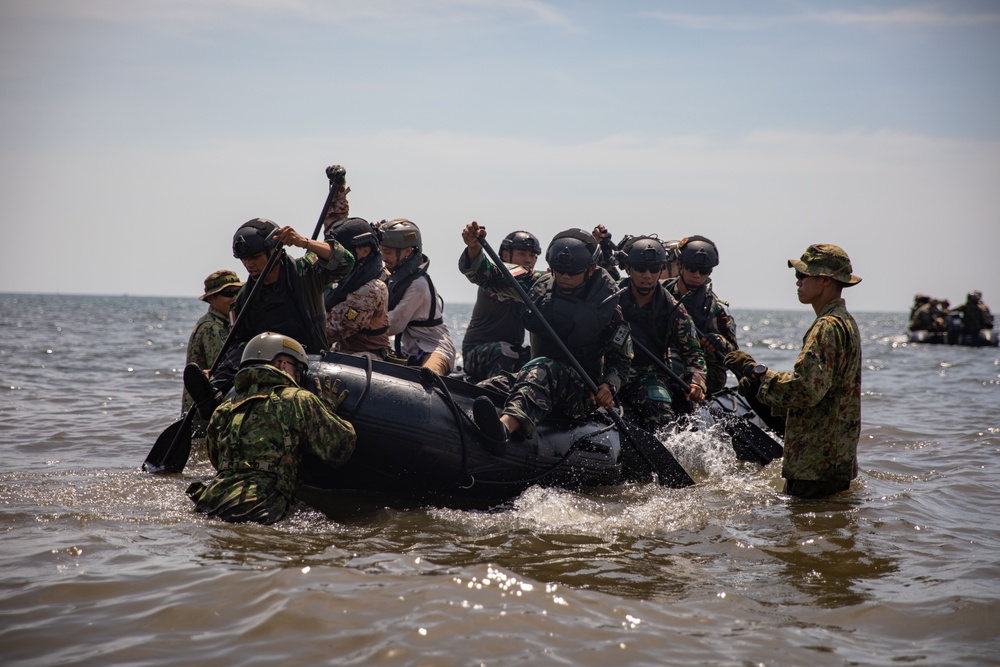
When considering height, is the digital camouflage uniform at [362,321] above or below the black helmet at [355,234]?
below

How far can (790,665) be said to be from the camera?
3971 mm

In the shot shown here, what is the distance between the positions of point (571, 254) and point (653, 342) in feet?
6.12

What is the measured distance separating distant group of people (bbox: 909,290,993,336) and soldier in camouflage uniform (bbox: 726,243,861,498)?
31191mm

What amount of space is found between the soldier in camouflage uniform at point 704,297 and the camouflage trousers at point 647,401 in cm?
91

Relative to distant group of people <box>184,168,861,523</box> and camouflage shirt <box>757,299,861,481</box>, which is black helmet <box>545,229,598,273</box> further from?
camouflage shirt <box>757,299,861,481</box>

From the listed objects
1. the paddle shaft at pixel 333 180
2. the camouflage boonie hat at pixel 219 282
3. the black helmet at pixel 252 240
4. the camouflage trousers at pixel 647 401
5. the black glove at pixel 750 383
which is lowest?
the camouflage trousers at pixel 647 401

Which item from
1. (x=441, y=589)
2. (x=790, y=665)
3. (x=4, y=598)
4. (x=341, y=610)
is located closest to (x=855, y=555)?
(x=790, y=665)

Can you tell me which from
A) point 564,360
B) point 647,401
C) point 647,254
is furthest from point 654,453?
point 647,254

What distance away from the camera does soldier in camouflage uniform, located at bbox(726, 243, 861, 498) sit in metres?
6.00

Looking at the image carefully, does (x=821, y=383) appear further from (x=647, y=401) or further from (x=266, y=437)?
(x=266, y=437)

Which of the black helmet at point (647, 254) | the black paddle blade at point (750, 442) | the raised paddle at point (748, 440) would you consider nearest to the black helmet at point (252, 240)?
the black helmet at point (647, 254)

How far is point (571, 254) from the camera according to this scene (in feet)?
23.5

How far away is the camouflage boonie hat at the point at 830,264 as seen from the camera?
240 inches

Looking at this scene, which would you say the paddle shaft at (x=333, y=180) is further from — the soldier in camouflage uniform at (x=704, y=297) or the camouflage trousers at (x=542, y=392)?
the soldier in camouflage uniform at (x=704, y=297)
